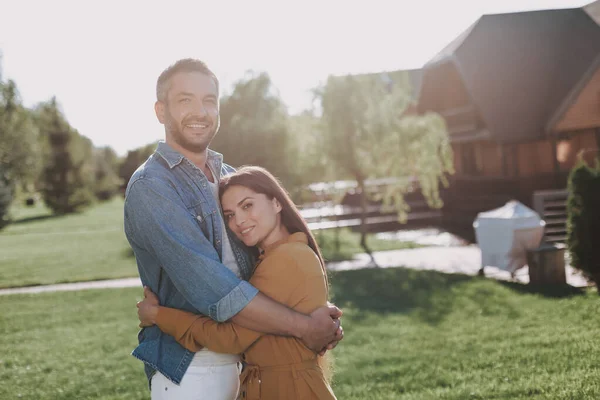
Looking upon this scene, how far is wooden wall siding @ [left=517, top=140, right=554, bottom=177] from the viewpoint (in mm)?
24844

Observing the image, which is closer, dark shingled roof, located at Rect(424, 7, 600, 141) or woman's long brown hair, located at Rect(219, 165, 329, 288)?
woman's long brown hair, located at Rect(219, 165, 329, 288)

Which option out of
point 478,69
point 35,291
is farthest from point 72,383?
point 478,69

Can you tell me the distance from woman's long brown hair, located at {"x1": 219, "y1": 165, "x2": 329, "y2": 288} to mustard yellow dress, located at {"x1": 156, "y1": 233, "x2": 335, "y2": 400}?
22 centimetres

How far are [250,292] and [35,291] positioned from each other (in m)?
12.7

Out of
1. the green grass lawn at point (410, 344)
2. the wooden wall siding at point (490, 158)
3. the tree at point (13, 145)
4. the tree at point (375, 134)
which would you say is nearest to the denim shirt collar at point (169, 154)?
the green grass lawn at point (410, 344)

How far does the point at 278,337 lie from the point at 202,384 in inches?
15.2

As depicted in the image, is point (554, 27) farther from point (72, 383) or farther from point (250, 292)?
point (250, 292)

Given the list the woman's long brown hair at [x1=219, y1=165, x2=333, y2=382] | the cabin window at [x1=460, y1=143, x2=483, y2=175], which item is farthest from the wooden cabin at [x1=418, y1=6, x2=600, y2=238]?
the woman's long brown hair at [x1=219, y1=165, x2=333, y2=382]

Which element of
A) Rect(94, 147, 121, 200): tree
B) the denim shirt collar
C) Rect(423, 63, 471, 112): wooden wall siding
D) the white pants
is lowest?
Rect(94, 147, 121, 200): tree

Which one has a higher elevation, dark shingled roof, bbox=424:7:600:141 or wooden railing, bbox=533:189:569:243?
dark shingled roof, bbox=424:7:600:141

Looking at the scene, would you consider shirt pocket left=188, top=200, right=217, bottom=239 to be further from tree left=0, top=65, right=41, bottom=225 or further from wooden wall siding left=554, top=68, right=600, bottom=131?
tree left=0, top=65, right=41, bottom=225

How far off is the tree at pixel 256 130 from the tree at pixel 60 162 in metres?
36.8

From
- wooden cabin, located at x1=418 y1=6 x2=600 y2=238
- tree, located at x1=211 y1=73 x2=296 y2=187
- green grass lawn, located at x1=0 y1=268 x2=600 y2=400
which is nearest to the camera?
green grass lawn, located at x1=0 y1=268 x2=600 y2=400

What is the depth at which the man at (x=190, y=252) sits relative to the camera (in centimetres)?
262
